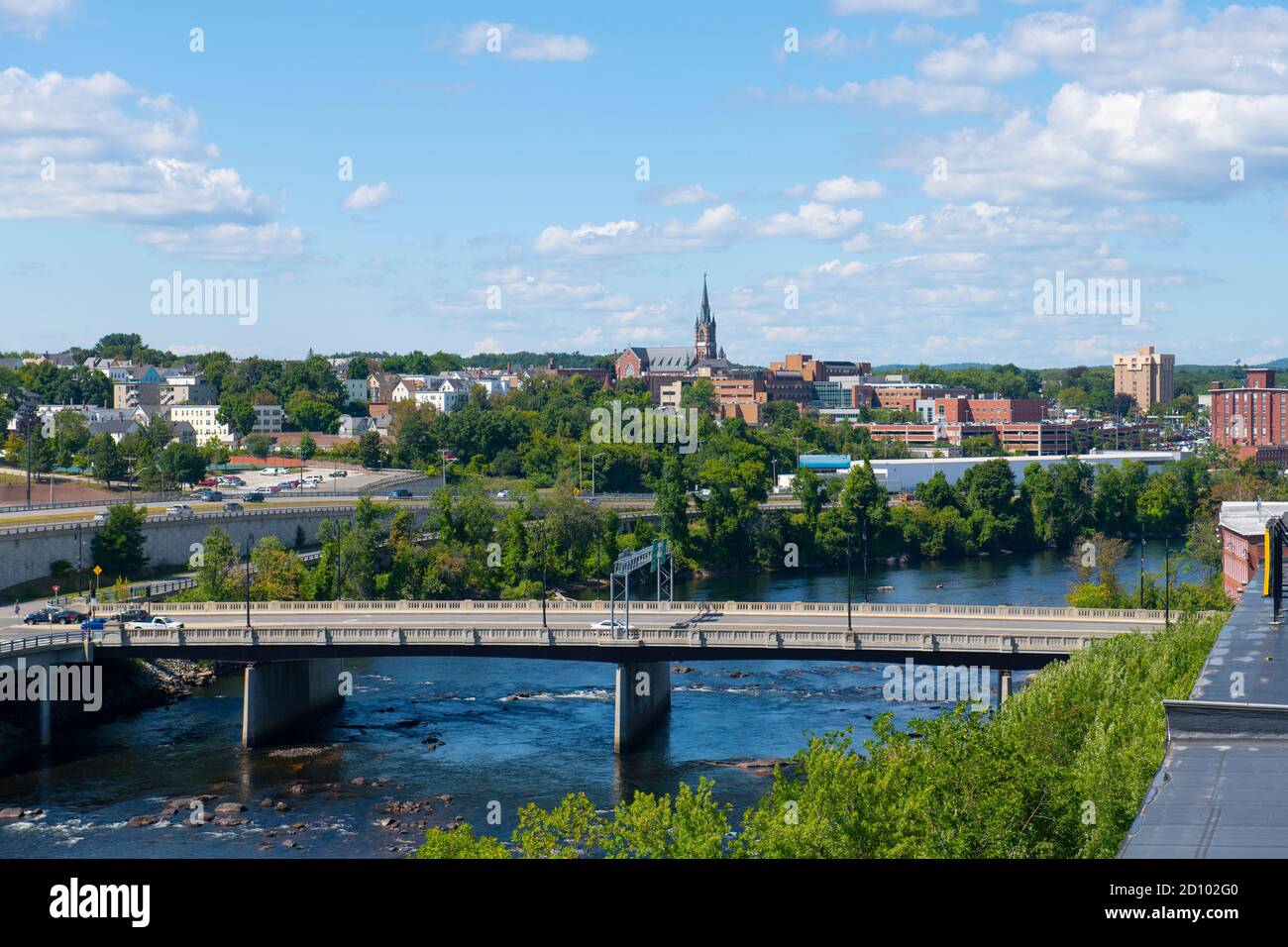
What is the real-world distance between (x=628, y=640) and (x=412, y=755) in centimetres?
713

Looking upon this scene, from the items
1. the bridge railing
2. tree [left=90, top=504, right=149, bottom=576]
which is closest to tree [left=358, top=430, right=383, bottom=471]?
tree [left=90, top=504, right=149, bottom=576]

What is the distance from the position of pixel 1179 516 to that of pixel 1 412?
9440 cm

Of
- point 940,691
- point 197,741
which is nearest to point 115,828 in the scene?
point 197,741

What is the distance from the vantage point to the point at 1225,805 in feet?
54.0

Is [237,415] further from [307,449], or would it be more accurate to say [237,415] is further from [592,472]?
[592,472]

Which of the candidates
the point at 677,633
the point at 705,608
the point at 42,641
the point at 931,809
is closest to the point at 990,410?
the point at 705,608

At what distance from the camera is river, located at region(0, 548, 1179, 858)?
35.4m

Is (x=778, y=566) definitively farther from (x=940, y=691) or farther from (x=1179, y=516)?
(x=940, y=691)

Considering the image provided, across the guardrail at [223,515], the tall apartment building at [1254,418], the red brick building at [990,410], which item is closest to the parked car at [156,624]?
the guardrail at [223,515]

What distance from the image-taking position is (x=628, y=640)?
1729 inches

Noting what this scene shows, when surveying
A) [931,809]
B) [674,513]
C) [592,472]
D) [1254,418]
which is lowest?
[931,809]

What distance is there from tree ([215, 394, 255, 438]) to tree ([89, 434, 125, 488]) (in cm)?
3688
